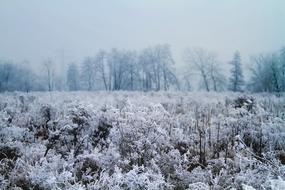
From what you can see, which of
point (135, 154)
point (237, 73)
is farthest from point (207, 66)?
point (135, 154)

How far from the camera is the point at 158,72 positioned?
64.4m

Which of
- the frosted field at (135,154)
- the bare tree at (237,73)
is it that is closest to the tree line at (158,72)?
the bare tree at (237,73)

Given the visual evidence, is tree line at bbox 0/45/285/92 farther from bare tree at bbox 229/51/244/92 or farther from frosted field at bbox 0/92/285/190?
frosted field at bbox 0/92/285/190

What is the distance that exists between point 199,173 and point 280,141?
242 centimetres

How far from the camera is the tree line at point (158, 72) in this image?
195ft

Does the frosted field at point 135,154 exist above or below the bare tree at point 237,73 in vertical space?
below

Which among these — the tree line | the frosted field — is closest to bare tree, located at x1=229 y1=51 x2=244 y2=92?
the tree line

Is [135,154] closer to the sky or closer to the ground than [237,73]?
closer to the ground

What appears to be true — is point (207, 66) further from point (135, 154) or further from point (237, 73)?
point (135, 154)

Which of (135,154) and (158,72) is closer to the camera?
(135,154)

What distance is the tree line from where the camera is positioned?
5947 centimetres

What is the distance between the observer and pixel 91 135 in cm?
709

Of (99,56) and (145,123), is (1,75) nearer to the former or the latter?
(99,56)

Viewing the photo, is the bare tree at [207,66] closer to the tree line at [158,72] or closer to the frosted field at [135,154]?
the tree line at [158,72]
